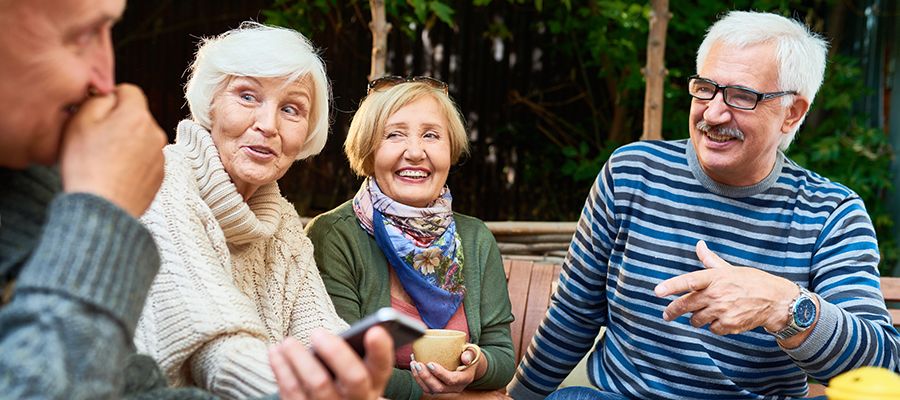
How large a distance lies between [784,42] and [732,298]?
769 mm

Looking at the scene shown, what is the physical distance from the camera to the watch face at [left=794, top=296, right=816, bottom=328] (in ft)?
5.86

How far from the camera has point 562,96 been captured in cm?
631

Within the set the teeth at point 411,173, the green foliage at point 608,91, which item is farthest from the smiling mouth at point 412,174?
the green foliage at point 608,91

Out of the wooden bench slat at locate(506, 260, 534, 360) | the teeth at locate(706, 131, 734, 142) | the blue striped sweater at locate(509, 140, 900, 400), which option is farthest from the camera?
the wooden bench slat at locate(506, 260, 534, 360)

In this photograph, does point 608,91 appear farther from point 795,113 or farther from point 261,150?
point 261,150

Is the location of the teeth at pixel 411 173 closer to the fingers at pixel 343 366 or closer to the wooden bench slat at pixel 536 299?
the wooden bench slat at pixel 536 299

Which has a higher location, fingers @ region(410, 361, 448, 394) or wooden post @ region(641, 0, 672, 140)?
wooden post @ region(641, 0, 672, 140)

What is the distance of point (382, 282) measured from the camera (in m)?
2.39

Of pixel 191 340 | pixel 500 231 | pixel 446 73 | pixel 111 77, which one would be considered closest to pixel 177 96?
pixel 446 73

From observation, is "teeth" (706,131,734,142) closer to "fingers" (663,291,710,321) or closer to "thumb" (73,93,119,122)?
"fingers" (663,291,710,321)

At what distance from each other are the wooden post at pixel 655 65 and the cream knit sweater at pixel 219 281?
2250 mm

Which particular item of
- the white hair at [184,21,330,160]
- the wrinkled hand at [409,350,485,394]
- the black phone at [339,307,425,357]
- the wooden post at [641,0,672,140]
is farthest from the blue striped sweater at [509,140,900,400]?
the wooden post at [641,0,672,140]

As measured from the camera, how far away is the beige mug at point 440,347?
200 centimetres

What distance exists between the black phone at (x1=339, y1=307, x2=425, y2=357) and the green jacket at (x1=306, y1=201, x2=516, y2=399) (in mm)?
1174
